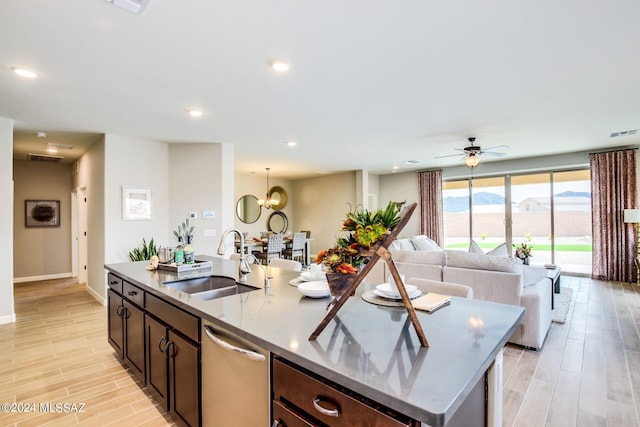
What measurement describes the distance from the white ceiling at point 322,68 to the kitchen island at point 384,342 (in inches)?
70.1

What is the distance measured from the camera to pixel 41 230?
673 centimetres

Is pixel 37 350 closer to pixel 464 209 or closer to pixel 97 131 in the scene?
pixel 97 131

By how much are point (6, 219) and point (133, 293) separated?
10.2 ft

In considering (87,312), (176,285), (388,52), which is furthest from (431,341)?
(87,312)

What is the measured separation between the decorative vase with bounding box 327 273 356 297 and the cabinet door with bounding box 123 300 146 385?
1.67 metres

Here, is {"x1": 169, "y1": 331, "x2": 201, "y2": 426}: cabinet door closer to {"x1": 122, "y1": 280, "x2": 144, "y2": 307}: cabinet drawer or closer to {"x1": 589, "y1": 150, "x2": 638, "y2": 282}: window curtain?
{"x1": 122, "y1": 280, "x2": 144, "y2": 307}: cabinet drawer

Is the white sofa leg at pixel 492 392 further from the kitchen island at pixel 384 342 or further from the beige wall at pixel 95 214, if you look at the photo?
the beige wall at pixel 95 214

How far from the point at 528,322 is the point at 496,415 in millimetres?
2257

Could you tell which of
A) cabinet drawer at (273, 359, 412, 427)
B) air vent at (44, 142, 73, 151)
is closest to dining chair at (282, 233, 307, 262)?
air vent at (44, 142, 73, 151)

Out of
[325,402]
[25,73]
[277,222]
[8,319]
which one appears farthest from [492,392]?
[277,222]

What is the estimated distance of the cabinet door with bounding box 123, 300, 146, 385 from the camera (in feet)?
7.31

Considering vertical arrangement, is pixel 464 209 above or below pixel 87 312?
above

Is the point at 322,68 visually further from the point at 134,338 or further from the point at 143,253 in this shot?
the point at 143,253

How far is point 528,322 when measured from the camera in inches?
119
